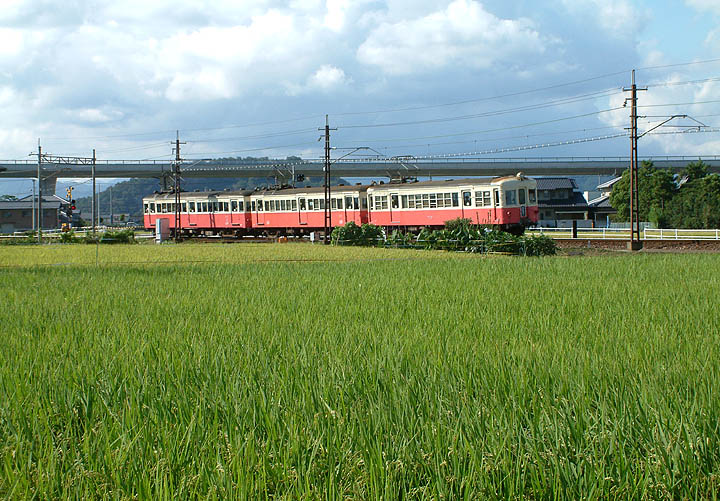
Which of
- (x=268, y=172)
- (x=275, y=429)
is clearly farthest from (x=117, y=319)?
(x=268, y=172)

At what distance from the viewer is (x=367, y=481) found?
2.88m

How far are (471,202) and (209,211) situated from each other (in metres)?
Result: 21.8

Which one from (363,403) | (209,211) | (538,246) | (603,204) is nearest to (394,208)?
(538,246)

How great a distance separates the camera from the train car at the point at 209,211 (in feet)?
152

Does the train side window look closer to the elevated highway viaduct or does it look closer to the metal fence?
the metal fence

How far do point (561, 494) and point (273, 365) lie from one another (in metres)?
2.75

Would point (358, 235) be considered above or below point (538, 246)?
above

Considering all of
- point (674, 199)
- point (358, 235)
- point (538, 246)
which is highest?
point (674, 199)

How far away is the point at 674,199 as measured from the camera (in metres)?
52.1

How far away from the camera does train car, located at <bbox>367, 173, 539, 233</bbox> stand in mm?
33062

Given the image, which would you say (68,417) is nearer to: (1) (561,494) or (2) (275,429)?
(2) (275,429)

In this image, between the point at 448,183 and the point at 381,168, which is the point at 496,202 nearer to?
the point at 448,183

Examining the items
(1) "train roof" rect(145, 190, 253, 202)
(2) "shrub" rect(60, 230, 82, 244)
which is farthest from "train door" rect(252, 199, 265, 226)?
(2) "shrub" rect(60, 230, 82, 244)

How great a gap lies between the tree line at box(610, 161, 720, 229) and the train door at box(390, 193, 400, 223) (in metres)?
22.0
